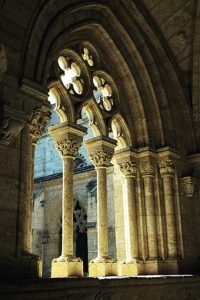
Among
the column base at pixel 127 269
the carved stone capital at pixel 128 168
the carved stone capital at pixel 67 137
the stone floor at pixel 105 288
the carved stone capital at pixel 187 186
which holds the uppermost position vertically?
the carved stone capital at pixel 67 137

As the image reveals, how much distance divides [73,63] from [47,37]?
1375 millimetres

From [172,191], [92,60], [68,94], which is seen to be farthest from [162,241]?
[92,60]

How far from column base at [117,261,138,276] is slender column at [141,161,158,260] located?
13.1 inches

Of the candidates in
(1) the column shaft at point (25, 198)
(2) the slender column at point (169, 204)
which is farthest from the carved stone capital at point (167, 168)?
(1) the column shaft at point (25, 198)

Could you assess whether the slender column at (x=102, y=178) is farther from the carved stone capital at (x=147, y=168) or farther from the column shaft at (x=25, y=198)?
the column shaft at (x=25, y=198)

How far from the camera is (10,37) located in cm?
434

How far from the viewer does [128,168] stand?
259 inches

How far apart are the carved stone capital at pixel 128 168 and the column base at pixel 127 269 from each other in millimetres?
1461

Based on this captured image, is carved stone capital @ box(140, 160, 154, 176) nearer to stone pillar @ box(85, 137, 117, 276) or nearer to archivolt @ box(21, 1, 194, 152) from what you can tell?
archivolt @ box(21, 1, 194, 152)

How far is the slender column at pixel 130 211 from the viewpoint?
6137 millimetres

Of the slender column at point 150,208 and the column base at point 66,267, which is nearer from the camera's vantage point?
the column base at point 66,267

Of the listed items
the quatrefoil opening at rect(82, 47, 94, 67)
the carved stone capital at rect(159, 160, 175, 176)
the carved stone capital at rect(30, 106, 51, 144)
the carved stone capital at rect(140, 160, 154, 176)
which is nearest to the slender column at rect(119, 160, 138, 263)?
the carved stone capital at rect(140, 160, 154, 176)

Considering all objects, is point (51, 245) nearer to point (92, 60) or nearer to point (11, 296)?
point (92, 60)

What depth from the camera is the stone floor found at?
11.4ft
